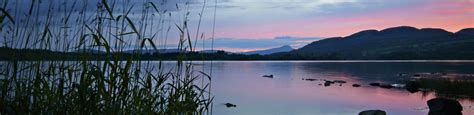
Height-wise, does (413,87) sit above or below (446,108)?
below

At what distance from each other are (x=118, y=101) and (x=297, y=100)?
76.1 feet

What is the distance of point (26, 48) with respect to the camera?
16.3 feet

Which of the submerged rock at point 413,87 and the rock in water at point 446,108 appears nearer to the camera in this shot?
the rock in water at point 446,108

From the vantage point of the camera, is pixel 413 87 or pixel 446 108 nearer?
pixel 446 108

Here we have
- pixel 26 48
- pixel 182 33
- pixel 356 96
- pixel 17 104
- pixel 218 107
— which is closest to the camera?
pixel 17 104

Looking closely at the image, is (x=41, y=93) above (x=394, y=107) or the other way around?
above

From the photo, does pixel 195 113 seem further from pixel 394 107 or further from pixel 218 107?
pixel 394 107

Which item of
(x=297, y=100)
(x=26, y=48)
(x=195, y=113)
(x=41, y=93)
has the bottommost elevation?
(x=297, y=100)

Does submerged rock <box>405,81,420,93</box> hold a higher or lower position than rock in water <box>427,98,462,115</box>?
lower

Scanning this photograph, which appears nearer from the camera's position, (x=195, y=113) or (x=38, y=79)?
(x=38, y=79)

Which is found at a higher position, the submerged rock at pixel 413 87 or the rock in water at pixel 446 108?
the rock in water at pixel 446 108

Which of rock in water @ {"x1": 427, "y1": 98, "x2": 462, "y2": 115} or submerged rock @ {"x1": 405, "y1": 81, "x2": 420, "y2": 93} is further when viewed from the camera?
submerged rock @ {"x1": 405, "y1": 81, "x2": 420, "y2": 93}

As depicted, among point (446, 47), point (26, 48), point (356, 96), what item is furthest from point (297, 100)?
→ point (446, 47)

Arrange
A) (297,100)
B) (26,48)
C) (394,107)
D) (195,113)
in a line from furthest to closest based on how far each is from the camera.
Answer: (297,100)
(394,107)
(195,113)
(26,48)
